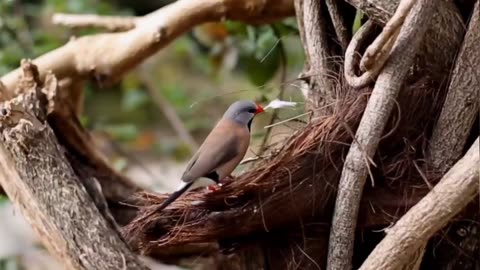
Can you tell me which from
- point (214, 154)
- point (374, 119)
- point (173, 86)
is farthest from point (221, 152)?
point (173, 86)

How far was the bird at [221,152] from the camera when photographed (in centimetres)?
70

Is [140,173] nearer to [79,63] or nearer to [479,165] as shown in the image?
[79,63]

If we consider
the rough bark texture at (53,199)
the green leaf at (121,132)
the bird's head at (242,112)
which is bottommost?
the green leaf at (121,132)

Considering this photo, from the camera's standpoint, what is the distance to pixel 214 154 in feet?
2.34

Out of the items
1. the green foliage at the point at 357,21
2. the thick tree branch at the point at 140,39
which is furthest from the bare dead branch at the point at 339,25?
the thick tree branch at the point at 140,39

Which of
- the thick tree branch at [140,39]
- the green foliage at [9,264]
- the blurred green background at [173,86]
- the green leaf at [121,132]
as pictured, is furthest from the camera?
the green leaf at [121,132]

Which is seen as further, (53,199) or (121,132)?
(121,132)

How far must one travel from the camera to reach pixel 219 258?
81cm

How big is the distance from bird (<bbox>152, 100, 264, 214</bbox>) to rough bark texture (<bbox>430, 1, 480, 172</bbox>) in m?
0.16

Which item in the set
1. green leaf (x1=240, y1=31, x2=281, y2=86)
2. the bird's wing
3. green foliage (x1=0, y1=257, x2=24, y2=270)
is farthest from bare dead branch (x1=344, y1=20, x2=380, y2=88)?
green foliage (x1=0, y1=257, x2=24, y2=270)

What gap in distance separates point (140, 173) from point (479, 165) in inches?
82.2

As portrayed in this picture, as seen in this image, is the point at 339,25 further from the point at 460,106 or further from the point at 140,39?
the point at 140,39

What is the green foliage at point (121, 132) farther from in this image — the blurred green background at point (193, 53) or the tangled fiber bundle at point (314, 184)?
the tangled fiber bundle at point (314, 184)

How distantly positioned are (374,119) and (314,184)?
0.24 feet
